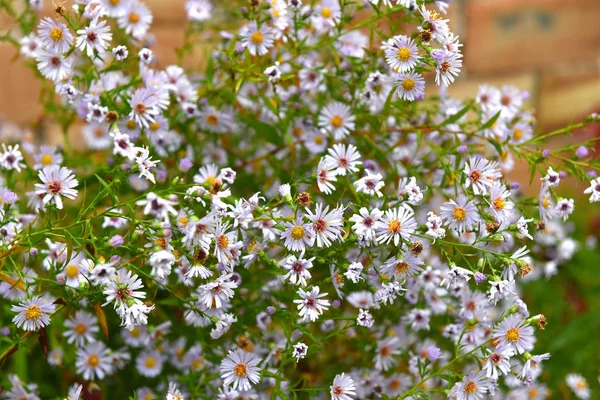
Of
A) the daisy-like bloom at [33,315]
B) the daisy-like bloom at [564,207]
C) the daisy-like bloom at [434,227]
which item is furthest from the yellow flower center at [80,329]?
the daisy-like bloom at [564,207]

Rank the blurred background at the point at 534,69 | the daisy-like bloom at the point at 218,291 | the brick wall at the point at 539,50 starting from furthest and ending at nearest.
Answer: the brick wall at the point at 539,50 < the blurred background at the point at 534,69 < the daisy-like bloom at the point at 218,291

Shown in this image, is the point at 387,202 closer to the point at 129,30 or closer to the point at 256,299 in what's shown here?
the point at 256,299

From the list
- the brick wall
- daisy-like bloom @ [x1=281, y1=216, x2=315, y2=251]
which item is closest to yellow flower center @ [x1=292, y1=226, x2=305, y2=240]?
daisy-like bloom @ [x1=281, y1=216, x2=315, y2=251]

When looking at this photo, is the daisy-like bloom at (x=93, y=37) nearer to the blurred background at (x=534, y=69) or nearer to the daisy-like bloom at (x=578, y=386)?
the blurred background at (x=534, y=69)

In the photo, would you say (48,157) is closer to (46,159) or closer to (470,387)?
(46,159)

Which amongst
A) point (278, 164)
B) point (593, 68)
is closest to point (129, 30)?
point (278, 164)

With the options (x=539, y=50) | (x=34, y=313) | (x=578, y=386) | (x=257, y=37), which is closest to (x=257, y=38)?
(x=257, y=37)
